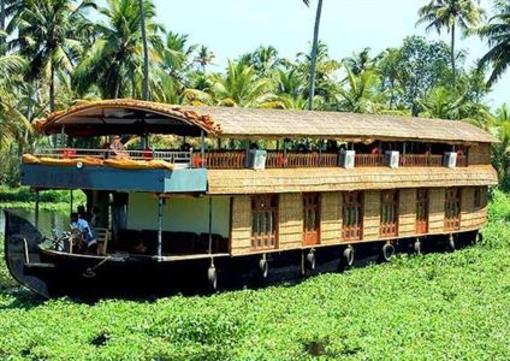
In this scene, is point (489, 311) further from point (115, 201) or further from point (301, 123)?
point (115, 201)

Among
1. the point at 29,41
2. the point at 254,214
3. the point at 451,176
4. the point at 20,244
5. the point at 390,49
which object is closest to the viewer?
the point at 20,244

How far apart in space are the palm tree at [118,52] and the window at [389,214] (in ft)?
29.2

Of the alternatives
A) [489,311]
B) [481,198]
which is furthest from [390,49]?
[489,311]

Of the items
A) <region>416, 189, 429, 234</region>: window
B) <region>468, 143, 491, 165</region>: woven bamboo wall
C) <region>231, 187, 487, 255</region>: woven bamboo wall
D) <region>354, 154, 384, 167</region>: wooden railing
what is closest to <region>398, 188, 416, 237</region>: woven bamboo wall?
<region>231, 187, 487, 255</region>: woven bamboo wall

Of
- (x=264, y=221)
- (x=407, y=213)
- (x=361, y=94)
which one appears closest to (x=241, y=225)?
(x=264, y=221)

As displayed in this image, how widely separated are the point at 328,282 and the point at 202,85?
17062 millimetres

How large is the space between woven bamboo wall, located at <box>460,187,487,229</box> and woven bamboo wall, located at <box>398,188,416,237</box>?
7.68ft

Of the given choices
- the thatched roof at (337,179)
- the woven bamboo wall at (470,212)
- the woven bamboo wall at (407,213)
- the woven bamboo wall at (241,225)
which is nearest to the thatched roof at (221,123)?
the thatched roof at (337,179)

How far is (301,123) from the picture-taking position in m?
15.6

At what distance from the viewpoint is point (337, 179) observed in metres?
16.1

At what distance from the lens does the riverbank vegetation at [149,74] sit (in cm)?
2431

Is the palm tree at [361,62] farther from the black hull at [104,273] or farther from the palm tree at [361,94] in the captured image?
the black hull at [104,273]

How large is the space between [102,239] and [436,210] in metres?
8.31

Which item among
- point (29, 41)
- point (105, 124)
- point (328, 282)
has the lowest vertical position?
point (328, 282)
